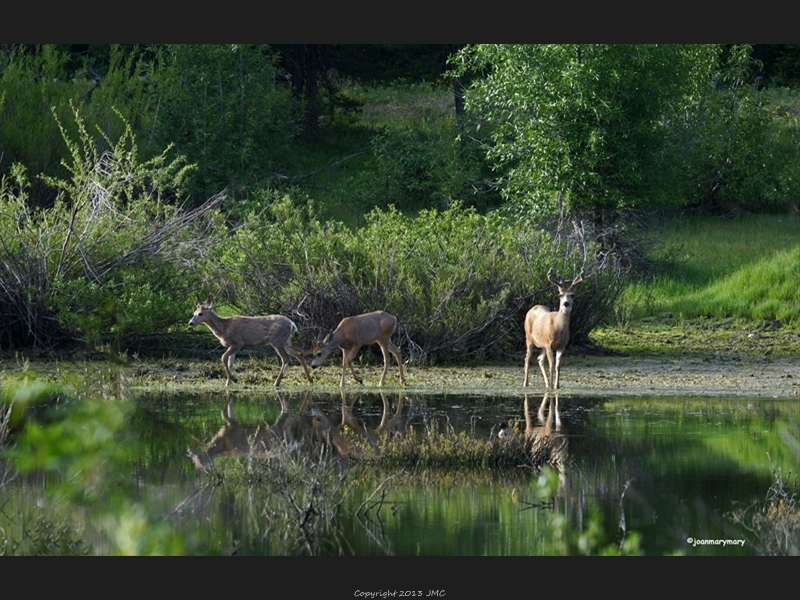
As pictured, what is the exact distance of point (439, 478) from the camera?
12.5 meters

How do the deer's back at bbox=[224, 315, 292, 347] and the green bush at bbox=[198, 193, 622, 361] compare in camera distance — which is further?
the green bush at bbox=[198, 193, 622, 361]

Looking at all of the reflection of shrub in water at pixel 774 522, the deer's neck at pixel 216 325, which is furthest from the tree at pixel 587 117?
the reflection of shrub in water at pixel 774 522

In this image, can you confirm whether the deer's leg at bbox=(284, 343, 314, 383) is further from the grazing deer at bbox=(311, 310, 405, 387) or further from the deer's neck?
the deer's neck

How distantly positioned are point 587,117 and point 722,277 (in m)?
4.94

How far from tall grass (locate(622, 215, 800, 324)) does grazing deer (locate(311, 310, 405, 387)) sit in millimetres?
8052

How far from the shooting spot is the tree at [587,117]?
25.2 metres

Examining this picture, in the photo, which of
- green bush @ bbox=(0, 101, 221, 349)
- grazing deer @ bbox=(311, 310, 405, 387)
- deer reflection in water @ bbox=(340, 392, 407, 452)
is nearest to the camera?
deer reflection in water @ bbox=(340, 392, 407, 452)

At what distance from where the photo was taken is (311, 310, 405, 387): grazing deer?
1844cm

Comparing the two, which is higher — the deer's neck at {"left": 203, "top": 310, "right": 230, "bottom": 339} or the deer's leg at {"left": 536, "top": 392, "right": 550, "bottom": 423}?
the deer's neck at {"left": 203, "top": 310, "right": 230, "bottom": 339}

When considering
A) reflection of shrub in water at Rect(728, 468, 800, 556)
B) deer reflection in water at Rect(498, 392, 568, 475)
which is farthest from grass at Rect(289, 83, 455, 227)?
reflection of shrub in water at Rect(728, 468, 800, 556)

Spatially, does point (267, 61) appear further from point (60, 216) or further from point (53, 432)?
point (53, 432)

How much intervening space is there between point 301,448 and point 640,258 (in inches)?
636

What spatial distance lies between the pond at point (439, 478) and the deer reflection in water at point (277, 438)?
0.04m

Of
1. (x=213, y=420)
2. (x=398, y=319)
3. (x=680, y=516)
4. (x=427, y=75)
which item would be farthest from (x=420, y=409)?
(x=427, y=75)
